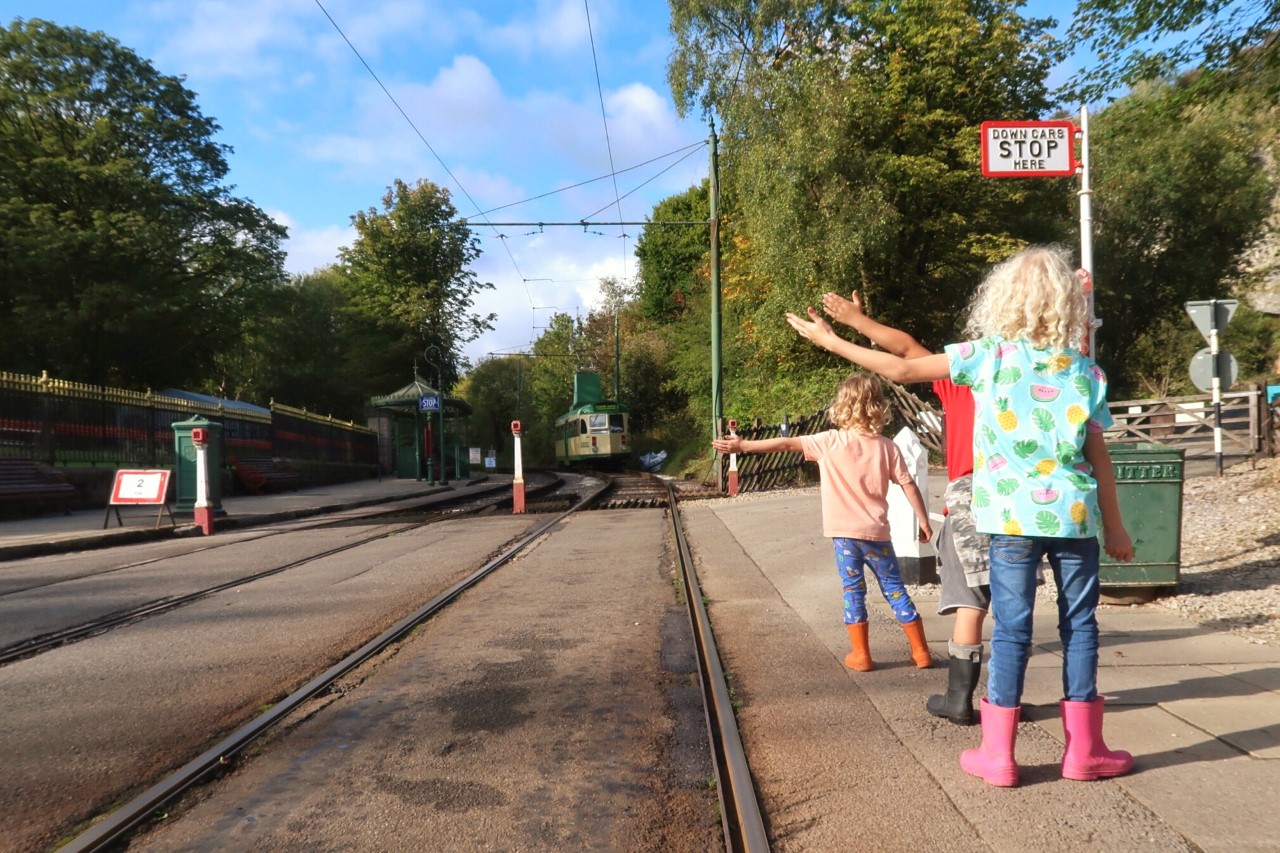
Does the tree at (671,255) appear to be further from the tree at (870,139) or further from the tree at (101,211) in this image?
the tree at (101,211)

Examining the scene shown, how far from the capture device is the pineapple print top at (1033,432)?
9.45 feet

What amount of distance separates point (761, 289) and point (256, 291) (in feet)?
65.0

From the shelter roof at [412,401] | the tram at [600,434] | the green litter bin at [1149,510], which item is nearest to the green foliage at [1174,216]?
the tram at [600,434]

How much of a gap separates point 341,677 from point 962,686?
3010 millimetres

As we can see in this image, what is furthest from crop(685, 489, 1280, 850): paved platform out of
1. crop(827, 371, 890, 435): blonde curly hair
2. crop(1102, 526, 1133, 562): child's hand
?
crop(827, 371, 890, 435): blonde curly hair

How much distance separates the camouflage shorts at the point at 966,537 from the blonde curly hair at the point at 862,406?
2.48 ft

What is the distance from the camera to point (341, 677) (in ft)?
15.3

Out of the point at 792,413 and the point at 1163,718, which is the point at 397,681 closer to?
the point at 1163,718

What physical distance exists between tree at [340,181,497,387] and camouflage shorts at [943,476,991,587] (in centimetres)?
4181

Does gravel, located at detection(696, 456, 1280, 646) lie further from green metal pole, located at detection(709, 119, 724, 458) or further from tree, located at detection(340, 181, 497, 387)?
tree, located at detection(340, 181, 497, 387)

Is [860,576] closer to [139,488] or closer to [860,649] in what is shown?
[860,649]

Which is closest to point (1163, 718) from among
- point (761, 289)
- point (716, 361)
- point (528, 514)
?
point (528, 514)

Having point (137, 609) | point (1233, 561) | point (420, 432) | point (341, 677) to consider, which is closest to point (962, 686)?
point (341, 677)

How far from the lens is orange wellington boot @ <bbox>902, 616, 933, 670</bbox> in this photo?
452cm
